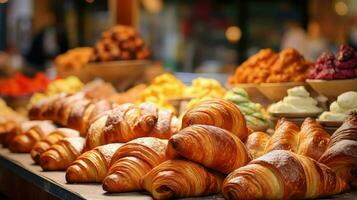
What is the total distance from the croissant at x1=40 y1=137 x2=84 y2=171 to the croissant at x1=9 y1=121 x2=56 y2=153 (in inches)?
29.5

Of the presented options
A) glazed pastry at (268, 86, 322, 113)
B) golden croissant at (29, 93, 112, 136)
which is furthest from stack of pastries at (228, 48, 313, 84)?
golden croissant at (29, 93, 112, 136)

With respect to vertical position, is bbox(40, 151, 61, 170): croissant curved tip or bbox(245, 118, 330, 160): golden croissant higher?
bbox(245, 118, 330, 160): golden croissant

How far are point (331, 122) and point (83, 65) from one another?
346 cm

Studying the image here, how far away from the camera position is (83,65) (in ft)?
21.5

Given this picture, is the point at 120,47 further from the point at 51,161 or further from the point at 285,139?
the point at 285,139

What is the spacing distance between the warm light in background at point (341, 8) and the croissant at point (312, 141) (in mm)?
9011

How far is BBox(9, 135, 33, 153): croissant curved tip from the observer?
4.42m

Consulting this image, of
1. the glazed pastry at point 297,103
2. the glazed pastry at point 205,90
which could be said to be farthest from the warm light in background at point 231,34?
the glazed pastry at point 297,103

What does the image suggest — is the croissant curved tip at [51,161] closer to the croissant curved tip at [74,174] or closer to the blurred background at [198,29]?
the croissant curved tip at [74,174]

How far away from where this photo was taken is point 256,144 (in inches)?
128

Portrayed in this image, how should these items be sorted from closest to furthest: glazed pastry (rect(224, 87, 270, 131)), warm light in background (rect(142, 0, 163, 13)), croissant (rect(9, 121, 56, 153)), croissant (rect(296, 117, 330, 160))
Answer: croissant (rect(296, 117, 330, 160))
glazed pastry (rect(224, 87, 270, 131))
croissant (rect(9, 121, 56, 153))
warm light in background (rect(142, 0, 163, 13))

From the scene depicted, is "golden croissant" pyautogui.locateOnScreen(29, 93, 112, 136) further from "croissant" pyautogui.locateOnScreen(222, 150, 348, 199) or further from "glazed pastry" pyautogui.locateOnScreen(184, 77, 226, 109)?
"croissant" pyautogui.locateOnScreen(222, 150, 348, 199)

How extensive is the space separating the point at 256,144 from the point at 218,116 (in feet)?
0.83

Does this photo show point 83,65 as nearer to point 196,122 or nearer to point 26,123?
point 26,123
